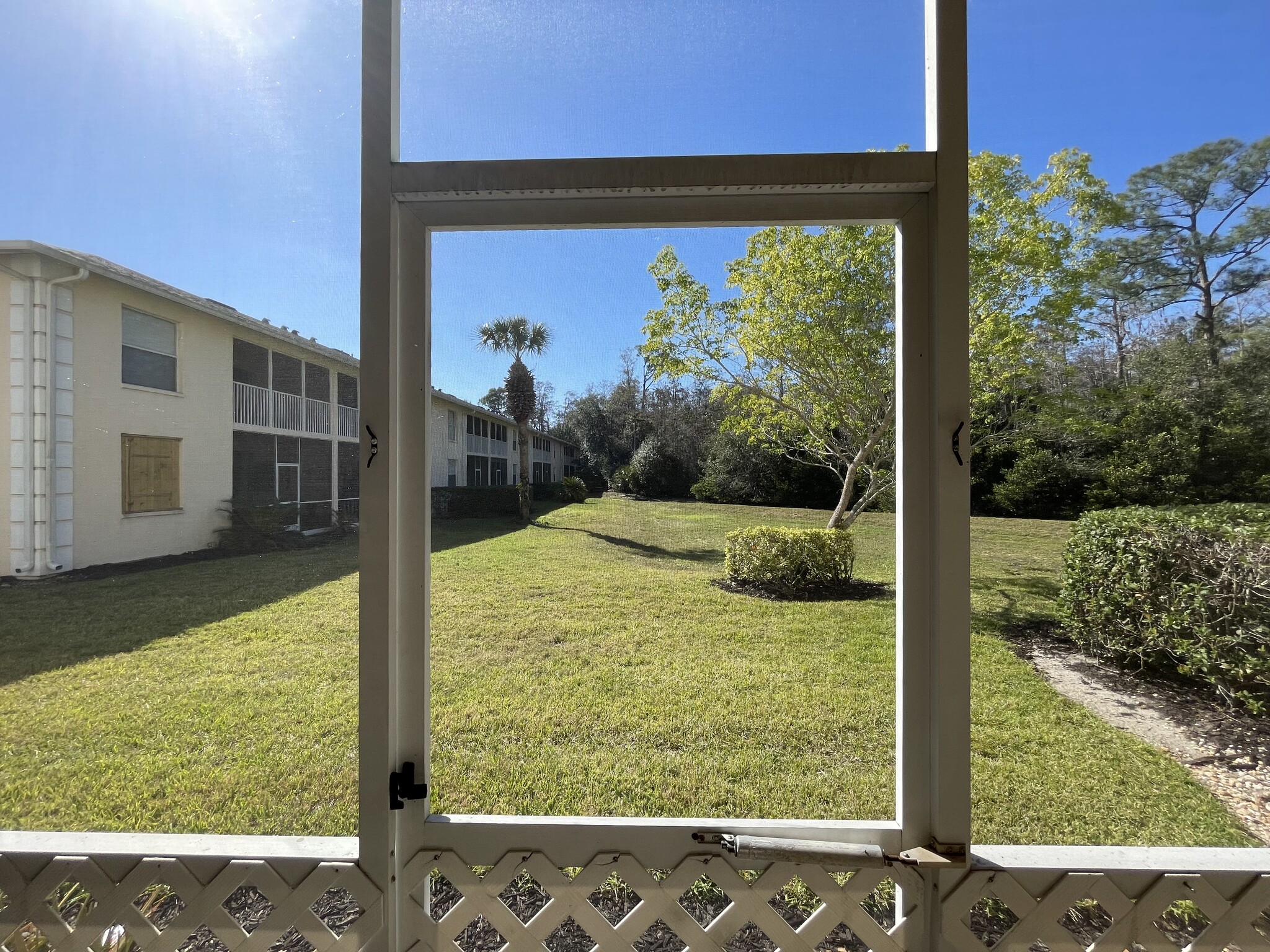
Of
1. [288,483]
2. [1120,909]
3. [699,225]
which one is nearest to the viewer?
[1120,909]

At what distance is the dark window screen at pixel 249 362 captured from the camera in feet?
3.70

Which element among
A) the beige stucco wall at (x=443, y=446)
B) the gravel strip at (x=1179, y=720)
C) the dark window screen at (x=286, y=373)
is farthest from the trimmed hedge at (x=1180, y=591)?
the dark window screen at (x=286, y=373)

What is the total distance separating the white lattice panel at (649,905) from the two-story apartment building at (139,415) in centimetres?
77

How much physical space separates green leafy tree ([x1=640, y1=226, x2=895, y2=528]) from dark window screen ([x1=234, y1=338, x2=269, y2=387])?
87 centimetres

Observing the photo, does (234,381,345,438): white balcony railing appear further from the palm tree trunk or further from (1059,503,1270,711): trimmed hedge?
(1059,503,1270,711): trimmed hedge

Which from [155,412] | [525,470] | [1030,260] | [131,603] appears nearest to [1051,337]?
[1030,260]

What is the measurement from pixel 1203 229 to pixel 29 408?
2.65m

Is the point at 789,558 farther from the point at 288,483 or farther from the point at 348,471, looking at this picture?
the point at 288,483

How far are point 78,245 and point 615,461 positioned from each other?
135 centimetres

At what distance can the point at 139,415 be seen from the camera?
1.12 meters

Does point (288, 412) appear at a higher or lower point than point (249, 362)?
lower

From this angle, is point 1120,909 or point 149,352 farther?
point 149,352

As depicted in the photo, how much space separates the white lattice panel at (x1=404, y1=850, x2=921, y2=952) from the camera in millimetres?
900

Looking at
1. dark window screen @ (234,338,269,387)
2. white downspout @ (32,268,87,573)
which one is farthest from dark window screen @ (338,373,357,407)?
white downspout @ (32,268,87,573)
